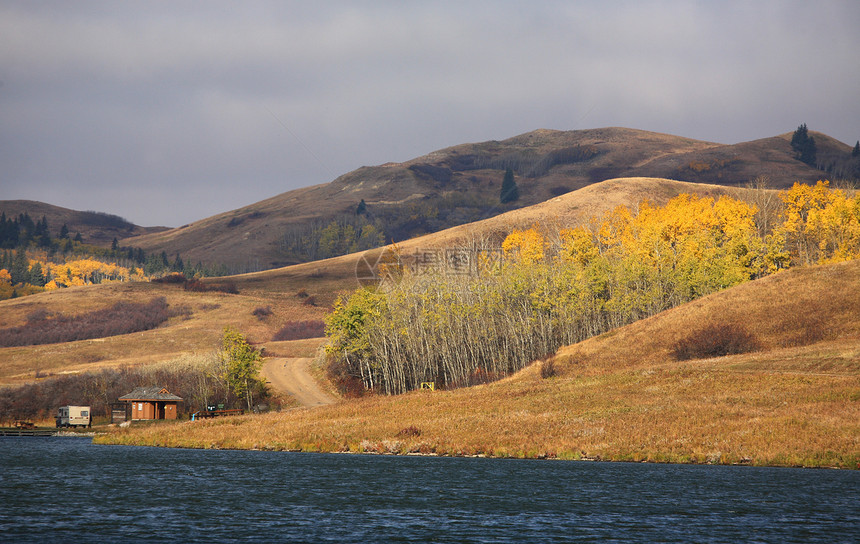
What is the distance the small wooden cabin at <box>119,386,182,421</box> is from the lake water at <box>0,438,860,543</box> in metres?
37.0

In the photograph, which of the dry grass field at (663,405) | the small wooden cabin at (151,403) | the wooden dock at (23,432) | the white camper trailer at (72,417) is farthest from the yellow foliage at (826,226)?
the wooden dock at (23,432)

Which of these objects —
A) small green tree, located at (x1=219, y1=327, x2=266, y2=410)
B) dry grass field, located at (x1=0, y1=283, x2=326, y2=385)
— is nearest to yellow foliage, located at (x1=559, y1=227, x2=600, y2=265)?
small green tree, located at (x1=219, y1=327, x2=266, y2=410)

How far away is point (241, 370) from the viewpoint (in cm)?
8894

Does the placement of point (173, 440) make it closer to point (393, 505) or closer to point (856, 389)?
point (393, 505)

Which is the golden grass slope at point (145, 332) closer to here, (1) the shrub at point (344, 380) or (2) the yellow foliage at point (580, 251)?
(1) the shrub at point (344, 380)

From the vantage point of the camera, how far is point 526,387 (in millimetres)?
65938

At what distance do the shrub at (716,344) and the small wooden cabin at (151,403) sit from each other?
59.4 m

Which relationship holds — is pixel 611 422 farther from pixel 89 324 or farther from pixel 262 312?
pixel 89 324

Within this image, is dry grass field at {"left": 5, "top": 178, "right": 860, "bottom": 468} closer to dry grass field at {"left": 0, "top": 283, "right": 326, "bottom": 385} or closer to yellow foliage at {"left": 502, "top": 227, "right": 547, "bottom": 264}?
dry grass field at {"left": 0, "top": 283, "right": 326, "bottom": 385}

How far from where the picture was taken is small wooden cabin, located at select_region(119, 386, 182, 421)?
82.2m

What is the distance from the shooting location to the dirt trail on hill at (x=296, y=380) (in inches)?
3583

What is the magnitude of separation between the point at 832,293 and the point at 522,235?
76.8 meters

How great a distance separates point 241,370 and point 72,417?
20.3 meters

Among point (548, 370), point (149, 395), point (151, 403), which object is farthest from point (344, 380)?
point (548, 370)
